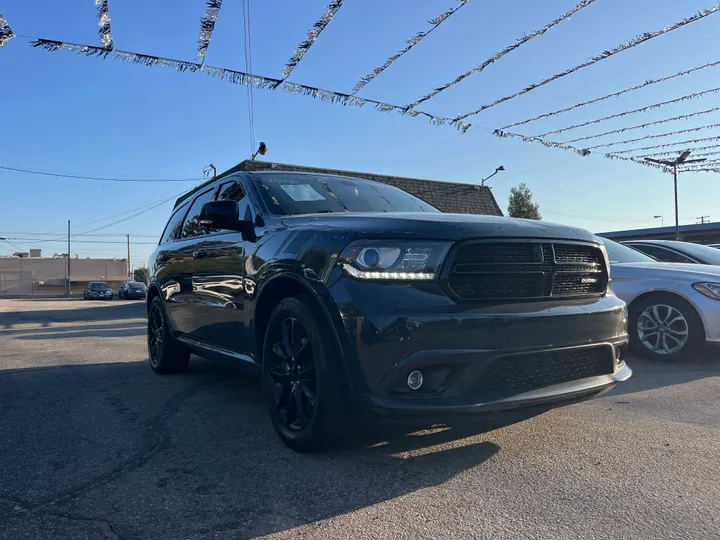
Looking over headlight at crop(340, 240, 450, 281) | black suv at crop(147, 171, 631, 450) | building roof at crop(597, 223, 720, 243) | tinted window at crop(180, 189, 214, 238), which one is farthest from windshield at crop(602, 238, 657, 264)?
building roof at crop(597, 223, 720, 243)

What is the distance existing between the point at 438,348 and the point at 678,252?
6.99 m

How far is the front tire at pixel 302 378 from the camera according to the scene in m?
2.92

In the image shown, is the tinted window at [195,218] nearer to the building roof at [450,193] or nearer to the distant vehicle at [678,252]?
the distant vehicle at [678,252]

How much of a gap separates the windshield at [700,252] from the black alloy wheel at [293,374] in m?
6.89

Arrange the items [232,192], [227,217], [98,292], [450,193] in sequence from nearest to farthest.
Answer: [227,217]
[232,192]
[450,193]
[98,292]

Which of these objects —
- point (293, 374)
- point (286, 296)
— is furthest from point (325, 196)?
point (293, 374)

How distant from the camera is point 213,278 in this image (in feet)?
14.6

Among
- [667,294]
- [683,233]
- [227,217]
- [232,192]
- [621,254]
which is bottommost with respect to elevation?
[667,294]

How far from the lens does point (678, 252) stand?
324 inches

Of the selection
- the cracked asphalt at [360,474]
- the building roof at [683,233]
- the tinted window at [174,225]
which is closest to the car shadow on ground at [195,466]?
the cracked asphalt at [360,474]

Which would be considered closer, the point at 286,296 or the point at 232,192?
the point at 286,296

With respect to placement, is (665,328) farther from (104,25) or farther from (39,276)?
(39,276)

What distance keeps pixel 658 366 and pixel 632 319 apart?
0.69m

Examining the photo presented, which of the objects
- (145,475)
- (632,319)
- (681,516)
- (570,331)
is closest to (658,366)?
(632,319)
